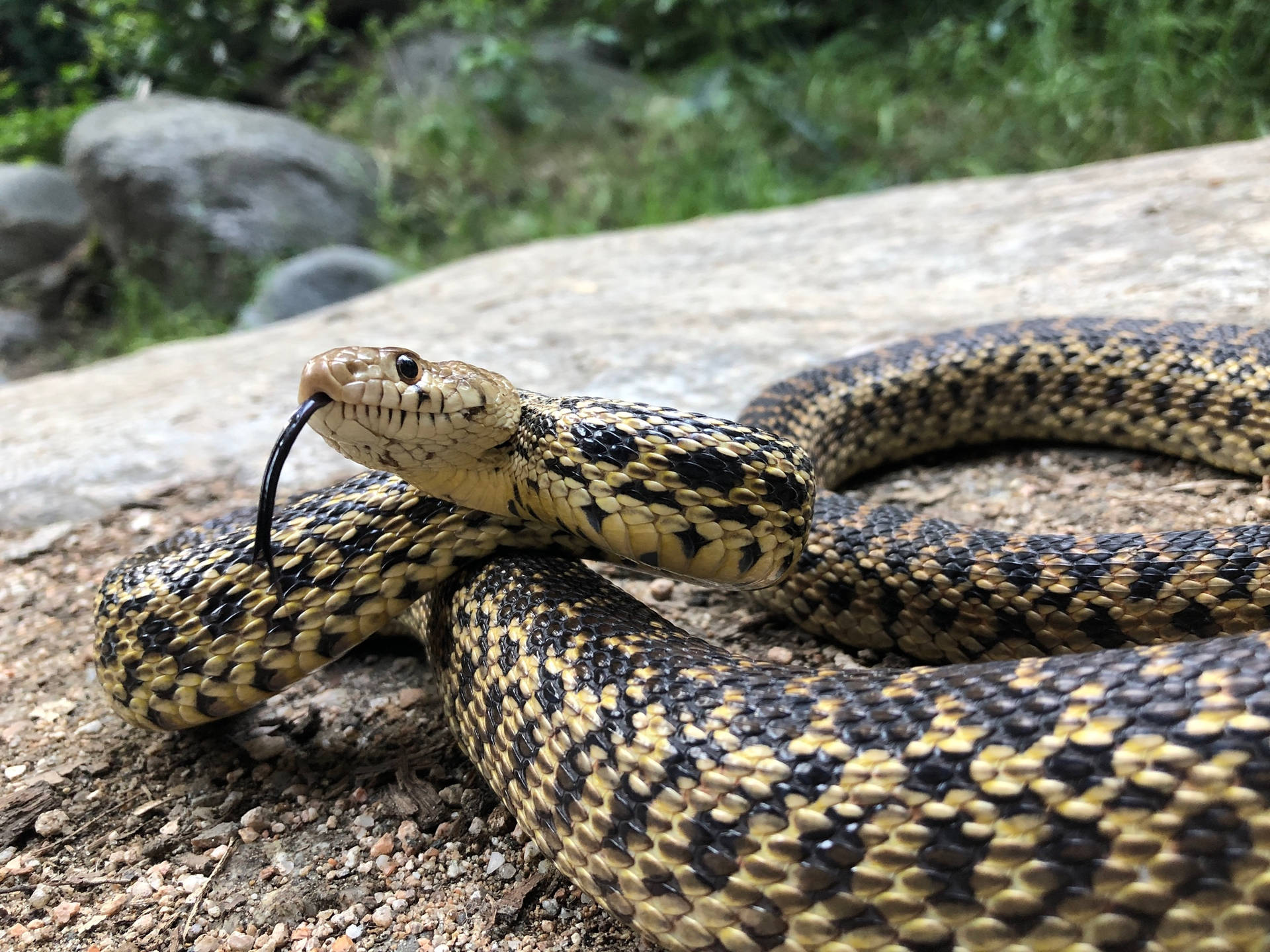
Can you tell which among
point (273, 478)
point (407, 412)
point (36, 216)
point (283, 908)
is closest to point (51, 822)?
point (283, 908)

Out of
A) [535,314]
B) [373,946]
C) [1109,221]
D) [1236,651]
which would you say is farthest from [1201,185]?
[373,946]

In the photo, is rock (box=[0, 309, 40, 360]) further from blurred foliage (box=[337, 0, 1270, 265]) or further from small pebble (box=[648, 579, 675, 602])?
small pebble (box=[648, 579, 675, 602])

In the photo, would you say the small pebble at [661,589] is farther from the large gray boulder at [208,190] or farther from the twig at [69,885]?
the large gray boulder at [208,190]

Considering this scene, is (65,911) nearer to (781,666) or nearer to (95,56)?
(781,666)

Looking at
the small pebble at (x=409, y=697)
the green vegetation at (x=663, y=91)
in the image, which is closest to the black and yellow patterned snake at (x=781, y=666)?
the small pebble at (x=409, y=697)

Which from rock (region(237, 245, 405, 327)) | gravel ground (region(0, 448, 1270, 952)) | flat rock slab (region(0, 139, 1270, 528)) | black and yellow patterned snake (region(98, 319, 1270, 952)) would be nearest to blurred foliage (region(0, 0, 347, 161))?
rock (region(237, 245, 405, 327))

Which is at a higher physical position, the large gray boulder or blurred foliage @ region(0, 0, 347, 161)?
blurred foliage @ region(0, 0, 347, 161)
